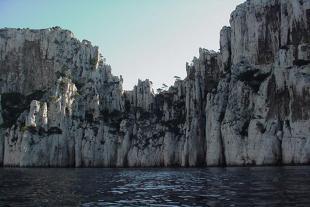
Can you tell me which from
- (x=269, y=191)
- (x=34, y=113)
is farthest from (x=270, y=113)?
(x=34, y=113)

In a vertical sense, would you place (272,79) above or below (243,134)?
above

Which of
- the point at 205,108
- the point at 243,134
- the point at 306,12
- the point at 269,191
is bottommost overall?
the point at 269,191

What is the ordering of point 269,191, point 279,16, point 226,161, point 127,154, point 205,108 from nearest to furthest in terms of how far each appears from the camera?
point 269,191 < point 226,161 < point 279,16 < point 205,108 < point 127,154

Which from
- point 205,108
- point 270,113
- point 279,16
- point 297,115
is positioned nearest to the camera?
point 297,115

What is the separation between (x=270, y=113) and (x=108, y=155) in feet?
249

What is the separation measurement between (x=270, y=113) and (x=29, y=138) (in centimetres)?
9806

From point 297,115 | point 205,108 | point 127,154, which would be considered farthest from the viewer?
point 127,154

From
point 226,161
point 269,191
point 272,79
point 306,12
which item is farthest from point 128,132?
point 269,191

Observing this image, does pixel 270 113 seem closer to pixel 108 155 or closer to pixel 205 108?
pixel 205 108

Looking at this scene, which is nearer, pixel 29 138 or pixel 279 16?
pixel 279 16

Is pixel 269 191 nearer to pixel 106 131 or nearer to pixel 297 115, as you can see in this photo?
pixel 297 115

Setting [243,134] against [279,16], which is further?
[279,16]

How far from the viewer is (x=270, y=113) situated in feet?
449

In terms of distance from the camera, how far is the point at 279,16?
162 meters
